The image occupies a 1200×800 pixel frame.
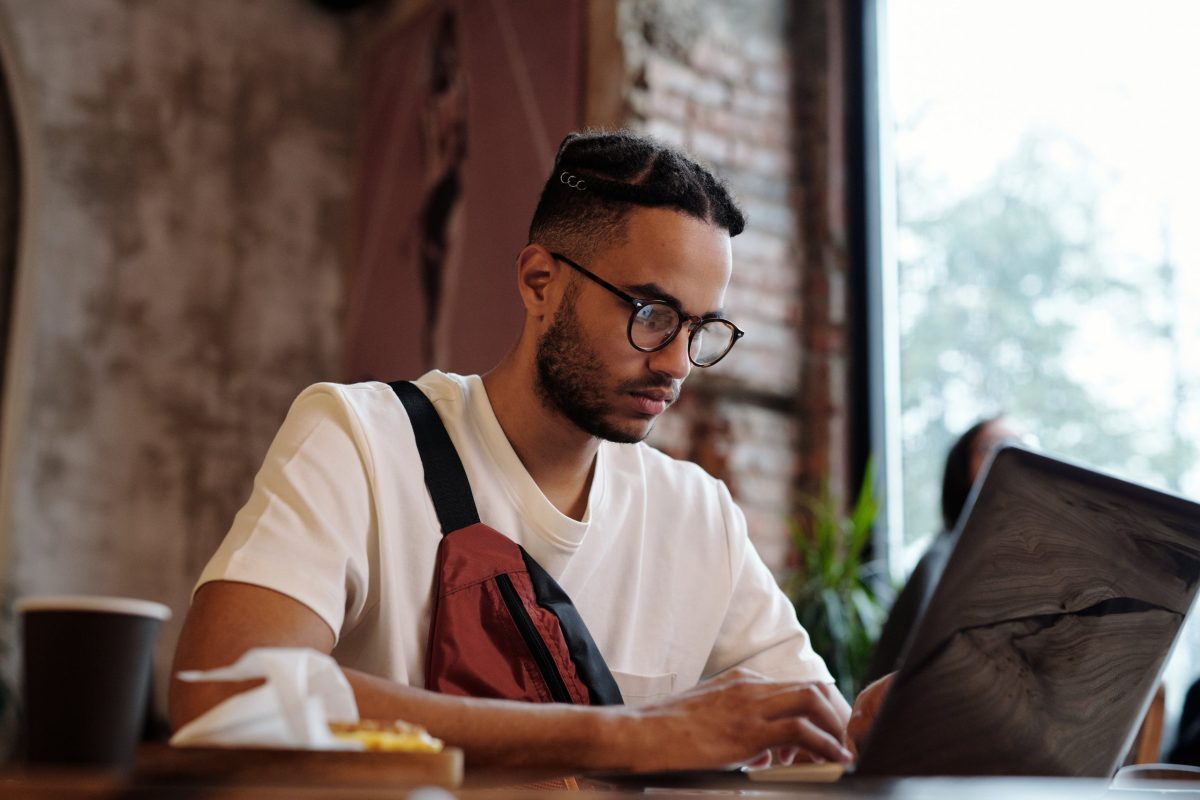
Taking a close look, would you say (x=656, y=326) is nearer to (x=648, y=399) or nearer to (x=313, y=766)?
(x=648, y=399)

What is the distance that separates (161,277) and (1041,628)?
4374mm

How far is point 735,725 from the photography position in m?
1.09

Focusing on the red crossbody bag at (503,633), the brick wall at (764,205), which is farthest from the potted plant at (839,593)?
the red crossbody bag at (503,633)

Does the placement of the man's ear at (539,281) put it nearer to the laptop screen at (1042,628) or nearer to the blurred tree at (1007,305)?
the laptop screen at (1042,628)

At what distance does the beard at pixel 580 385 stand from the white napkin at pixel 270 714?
0.91 m

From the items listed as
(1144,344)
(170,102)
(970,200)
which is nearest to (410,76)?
(170,102)

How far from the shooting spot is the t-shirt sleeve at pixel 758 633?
1715 mm

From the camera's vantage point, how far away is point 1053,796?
2.14 feet

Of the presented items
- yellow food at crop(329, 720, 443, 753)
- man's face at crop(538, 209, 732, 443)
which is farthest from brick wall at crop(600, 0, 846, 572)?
yellow food at crop(329, 720, 443, 753)

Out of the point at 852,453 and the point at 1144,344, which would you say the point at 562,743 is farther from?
the point at 852,453

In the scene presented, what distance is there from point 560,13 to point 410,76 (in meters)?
1.14

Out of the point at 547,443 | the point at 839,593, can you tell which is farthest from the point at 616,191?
the point at 839,593

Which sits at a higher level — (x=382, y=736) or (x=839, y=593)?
(x=382, y=736)

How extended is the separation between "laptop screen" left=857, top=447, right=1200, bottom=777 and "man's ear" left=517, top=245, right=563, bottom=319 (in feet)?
2.97
